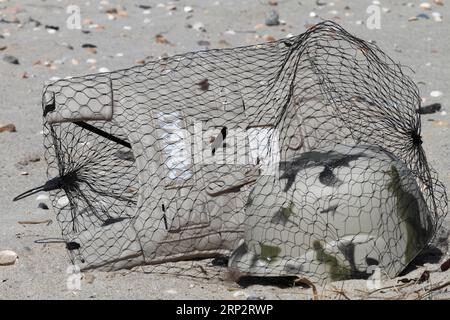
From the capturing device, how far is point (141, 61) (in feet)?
22.8

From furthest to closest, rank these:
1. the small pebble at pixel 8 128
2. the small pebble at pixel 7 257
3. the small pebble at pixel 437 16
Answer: the small pebble at pixel 437 16, the small pebble at pixel 8 128, the small pebble at pixel 7 257

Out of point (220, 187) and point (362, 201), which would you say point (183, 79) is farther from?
point (362, 201)

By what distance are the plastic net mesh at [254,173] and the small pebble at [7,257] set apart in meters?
0.24

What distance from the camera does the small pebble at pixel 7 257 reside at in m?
3.81

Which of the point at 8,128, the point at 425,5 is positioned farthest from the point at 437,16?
the point at 8,128

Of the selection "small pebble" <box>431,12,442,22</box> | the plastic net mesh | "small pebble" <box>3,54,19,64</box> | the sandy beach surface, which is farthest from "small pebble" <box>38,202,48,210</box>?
"small pebble" <box>431,12,442,22</box>

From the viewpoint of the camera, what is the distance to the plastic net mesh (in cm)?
351

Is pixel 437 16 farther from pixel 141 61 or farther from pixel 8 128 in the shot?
pixel 8 128

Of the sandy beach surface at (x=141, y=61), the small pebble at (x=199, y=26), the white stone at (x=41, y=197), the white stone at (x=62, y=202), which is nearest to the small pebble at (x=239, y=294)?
the sandy beach surface at (x=141, y=61)

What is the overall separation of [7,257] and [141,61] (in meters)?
3.30

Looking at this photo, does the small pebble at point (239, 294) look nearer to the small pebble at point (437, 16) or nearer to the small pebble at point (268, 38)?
the small pebble at point (268, 38)

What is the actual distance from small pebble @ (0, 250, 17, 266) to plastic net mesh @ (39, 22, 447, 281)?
24 cm

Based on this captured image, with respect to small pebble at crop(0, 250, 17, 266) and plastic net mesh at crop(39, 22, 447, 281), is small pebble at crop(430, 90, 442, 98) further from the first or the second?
small pebble at crop(0, 250, 17, 266)
